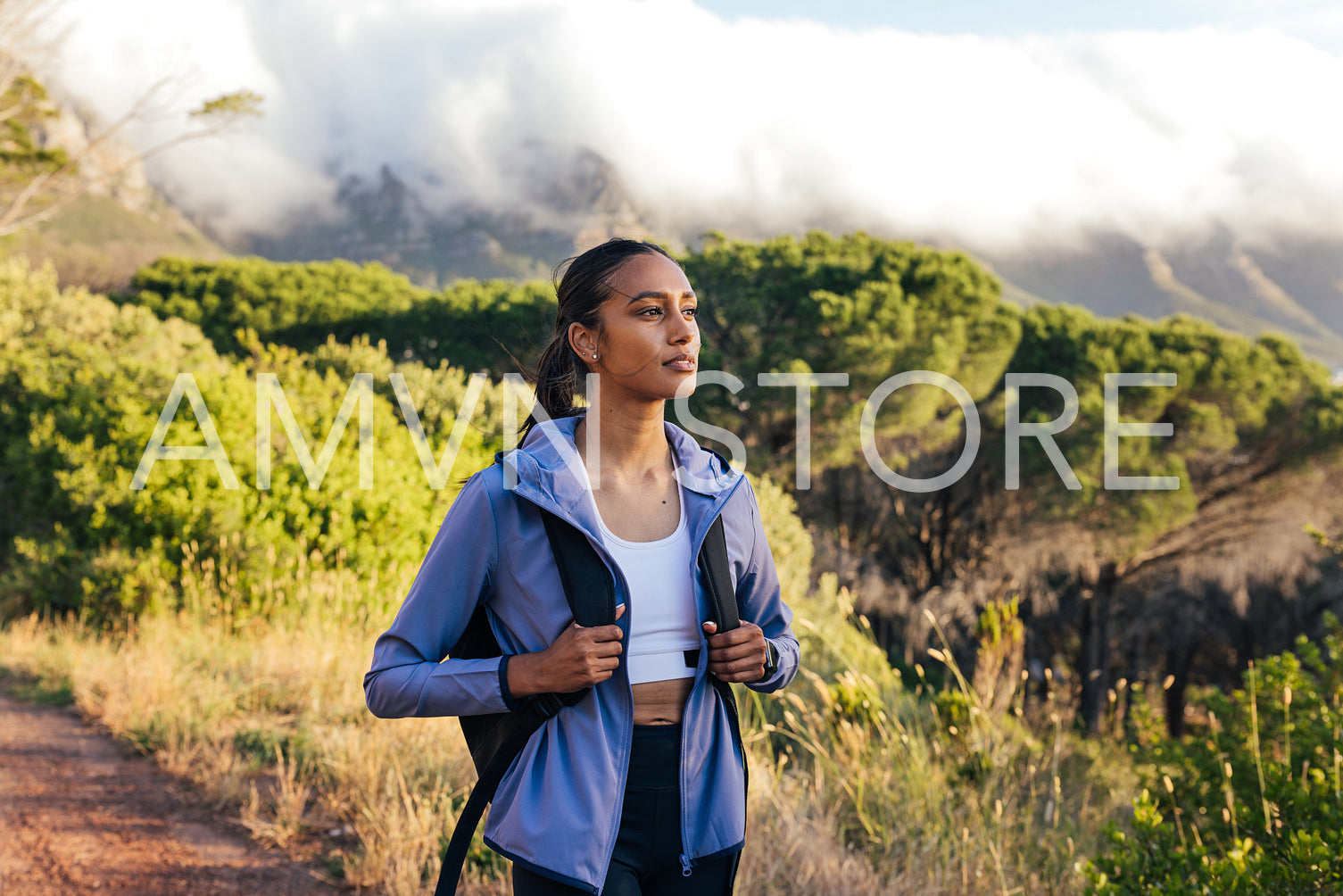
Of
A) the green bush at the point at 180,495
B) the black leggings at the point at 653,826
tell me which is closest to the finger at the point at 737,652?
the black leggings at the point at 653,826

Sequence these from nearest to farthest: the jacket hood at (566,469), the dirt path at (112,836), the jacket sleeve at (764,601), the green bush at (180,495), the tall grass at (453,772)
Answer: the jacket hood at (566,469)
the jacket sleeve at (764,601)
the tall grass at (453,772)
the dirt path at (112,836)
the green bush at (180,495)

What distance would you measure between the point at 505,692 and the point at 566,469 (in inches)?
14.7

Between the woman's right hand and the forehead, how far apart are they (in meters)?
0.59

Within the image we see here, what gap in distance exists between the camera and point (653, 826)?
1495mm

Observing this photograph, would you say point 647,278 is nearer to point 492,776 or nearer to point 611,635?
point 611,635

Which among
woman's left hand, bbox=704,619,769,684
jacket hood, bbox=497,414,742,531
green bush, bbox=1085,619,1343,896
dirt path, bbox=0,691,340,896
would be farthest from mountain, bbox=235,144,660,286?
woman's left hand, bbox=704,619,769,684

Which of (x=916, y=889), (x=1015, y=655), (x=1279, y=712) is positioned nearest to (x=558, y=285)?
(x=916, y=889)

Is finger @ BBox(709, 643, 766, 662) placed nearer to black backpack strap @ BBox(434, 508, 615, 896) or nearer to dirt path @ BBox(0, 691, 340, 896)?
black backpack strap @ BBox(434, 508, 615, 896)

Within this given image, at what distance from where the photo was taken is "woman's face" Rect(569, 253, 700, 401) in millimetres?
1563

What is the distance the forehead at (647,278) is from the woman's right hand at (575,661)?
1.93 feet

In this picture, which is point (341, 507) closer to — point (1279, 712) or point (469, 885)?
point (469, 885)

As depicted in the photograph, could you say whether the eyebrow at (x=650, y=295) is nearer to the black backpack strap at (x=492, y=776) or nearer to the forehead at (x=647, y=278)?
the forehead at (x=647, y=278)

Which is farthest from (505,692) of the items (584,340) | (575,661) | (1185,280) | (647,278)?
(1185,280)

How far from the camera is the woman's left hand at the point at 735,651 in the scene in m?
1.48
